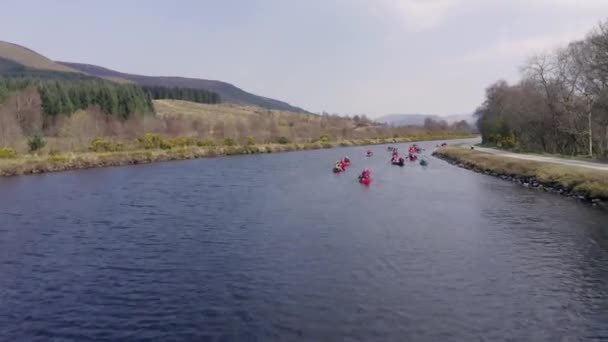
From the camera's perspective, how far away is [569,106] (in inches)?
1953

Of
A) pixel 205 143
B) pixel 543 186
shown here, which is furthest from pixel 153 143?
pixel 543 186

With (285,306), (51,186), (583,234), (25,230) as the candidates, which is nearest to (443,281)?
(285,306)

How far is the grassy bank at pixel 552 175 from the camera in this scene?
28.7 meters

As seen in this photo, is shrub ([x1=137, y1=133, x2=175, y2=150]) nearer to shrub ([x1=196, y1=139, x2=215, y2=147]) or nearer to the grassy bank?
shrub ([x1=196, y1=139, x2=215, y2=147])

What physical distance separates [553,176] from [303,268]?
2536 centimetres

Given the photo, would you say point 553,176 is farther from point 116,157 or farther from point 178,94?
point 178,94

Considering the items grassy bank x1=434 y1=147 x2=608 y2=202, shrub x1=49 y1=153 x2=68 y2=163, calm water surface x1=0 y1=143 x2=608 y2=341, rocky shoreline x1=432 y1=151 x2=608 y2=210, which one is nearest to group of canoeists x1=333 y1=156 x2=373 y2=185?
calm water surface x1=0 y1=143 x2=608 y2=341

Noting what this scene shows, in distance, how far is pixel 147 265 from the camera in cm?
1647

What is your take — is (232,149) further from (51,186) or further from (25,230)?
(25,230)

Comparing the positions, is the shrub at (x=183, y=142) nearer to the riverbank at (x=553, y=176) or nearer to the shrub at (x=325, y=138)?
the shrub at (x=325, y=138)

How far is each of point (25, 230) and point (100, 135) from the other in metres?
56.7

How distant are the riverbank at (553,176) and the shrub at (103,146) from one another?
43.5 metres

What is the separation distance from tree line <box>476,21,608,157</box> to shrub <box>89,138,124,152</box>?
5050 centimetres

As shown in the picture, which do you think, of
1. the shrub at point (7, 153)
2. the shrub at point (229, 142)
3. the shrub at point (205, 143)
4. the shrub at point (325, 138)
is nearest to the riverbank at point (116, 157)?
the shrub at point (7, 153)
